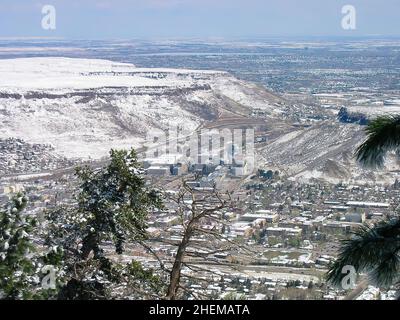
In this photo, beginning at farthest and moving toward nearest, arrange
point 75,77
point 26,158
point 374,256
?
point 75,77 → point 26,158 → point 374,256

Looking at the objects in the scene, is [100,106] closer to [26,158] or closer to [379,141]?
[26,158]

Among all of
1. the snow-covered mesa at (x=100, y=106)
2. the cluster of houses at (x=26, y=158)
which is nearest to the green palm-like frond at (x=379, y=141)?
the cluster of houses at (x=26, y=158)

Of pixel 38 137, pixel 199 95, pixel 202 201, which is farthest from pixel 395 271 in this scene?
pixel 199 95

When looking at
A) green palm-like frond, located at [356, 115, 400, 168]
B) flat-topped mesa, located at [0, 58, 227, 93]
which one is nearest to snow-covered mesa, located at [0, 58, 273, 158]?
flat-topped mesa, located at [0, 58, 227, 93]

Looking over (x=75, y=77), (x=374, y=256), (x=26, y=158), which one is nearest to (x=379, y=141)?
(x=374, y=256)

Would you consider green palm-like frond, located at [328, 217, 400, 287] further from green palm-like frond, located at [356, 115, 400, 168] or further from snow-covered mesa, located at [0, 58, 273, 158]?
snow-covered mesa, located at [0, 58, 273, 158]

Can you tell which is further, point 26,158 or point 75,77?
point 75,77
